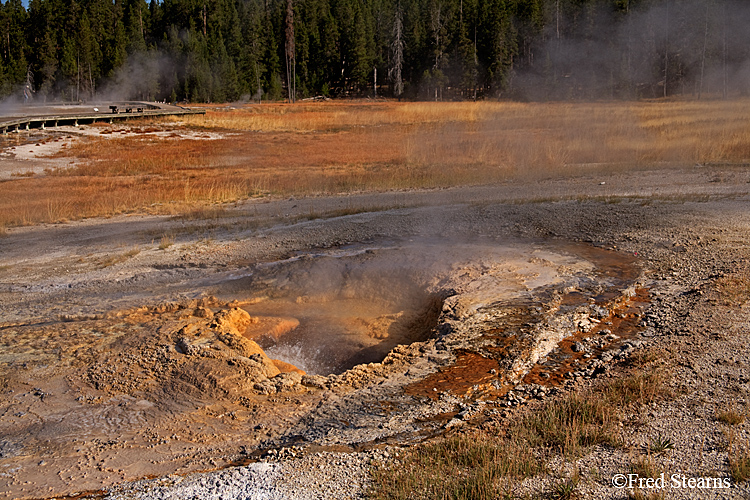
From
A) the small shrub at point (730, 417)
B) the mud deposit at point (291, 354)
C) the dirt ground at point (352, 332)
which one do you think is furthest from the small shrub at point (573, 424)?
the small shrub at point (730, 417)

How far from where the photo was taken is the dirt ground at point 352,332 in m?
3.64

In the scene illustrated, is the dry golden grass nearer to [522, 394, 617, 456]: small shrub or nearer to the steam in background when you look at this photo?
the steam in background

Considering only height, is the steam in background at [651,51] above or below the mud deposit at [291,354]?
above

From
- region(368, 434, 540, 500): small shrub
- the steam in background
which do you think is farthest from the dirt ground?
the steam in background

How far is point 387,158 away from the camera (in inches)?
754

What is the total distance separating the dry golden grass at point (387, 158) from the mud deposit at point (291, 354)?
5.96 metres

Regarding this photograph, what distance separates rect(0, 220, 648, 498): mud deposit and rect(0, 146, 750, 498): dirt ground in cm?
2

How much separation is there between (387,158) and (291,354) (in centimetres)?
1433

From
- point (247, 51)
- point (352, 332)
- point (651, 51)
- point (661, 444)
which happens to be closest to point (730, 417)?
point (661, 444)

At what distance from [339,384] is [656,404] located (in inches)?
80.4

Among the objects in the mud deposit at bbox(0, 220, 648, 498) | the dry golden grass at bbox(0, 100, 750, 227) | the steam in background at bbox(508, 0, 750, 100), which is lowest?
the mud deposit at bbox(0, 220, 648, 498)

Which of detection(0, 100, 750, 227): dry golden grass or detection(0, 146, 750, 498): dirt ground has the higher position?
detection(0, 100, 750, 227): dry golden grass

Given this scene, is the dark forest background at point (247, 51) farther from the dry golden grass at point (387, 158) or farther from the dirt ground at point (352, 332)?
the dirt ground at point (352, 332)

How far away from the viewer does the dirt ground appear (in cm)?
364
